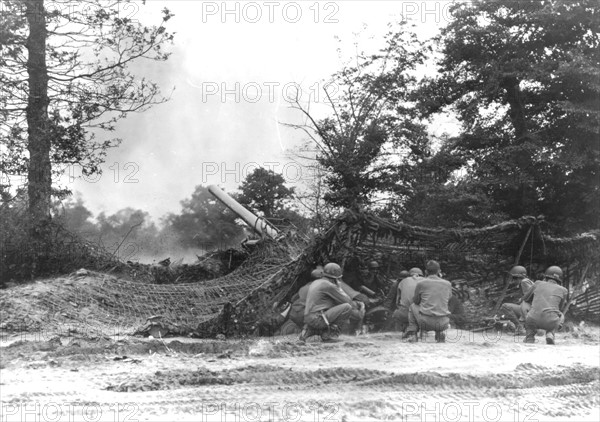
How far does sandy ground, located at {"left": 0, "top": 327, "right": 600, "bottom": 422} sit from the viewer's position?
622 centimetres

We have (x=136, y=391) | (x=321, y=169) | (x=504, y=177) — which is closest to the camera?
(x=136, y=391)

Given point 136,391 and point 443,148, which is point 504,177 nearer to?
point 443,148

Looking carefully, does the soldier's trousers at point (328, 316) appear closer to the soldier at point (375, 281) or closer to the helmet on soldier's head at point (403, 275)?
the helmet on soldier's head at point (403, 275)

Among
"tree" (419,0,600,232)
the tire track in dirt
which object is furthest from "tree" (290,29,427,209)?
the tire track in dirt

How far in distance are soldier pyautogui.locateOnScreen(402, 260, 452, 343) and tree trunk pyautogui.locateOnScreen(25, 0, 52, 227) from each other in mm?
9671

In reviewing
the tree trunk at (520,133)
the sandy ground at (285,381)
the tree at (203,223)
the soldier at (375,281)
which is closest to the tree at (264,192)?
the tree at (203,223)

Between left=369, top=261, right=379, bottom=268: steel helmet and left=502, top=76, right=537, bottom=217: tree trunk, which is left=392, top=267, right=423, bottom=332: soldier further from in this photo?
left=502, top=76, right=537, bottom=217: tree trunk

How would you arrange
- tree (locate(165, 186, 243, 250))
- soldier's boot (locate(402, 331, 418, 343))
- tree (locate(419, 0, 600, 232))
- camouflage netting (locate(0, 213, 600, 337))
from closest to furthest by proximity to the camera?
camouflage netting (locate(0, 213, 600, 337)), soldier's boot (locate(402, 331, 418, 343)), tree (locate(419, 0, 600, 232)), tree (locate(165, 186, 243, 250))

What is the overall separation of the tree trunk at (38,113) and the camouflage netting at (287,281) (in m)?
2.96

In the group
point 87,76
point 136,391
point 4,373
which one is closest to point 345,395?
point 136,391

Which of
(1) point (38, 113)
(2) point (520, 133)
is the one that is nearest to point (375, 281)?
(1) point (38, 113)

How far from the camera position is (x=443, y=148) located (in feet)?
82.8

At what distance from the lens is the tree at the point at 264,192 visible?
3378cm

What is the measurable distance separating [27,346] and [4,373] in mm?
1681
